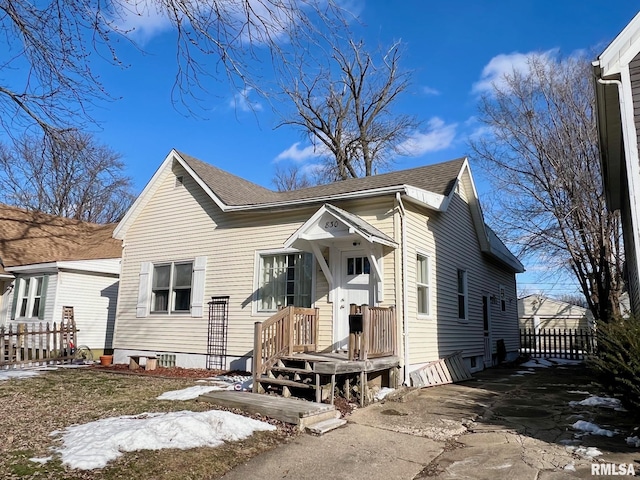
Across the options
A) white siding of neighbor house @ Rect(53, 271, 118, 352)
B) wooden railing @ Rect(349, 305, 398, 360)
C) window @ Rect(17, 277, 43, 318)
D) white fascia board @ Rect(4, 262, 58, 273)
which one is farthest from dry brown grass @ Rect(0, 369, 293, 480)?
window @ Rect(17, 277, 43, 318)

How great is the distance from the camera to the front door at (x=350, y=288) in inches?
376

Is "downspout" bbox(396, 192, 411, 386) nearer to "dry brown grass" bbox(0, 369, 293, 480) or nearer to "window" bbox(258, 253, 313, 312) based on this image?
"window" bbox(258, 253, 313, 312)

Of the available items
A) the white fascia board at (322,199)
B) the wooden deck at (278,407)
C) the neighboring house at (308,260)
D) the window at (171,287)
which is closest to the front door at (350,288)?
the neighboring house at (308,260)

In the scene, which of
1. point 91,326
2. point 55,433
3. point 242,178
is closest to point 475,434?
point 55,433

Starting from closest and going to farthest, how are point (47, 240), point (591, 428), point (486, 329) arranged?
point (591, 428) < point (486, 329) < point (47, 240)

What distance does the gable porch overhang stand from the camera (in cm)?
867

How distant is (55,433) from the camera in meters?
5.31

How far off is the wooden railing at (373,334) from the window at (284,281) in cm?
217

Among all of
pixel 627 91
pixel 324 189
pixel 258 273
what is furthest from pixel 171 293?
pixel 627 91

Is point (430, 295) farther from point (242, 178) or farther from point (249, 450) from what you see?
point (242, 178)

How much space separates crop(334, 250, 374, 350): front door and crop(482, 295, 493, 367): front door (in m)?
6.59

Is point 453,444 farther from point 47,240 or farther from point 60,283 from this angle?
point 47,240

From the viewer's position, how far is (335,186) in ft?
44.5

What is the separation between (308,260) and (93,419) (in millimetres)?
5410
